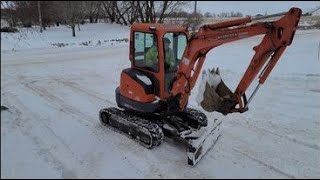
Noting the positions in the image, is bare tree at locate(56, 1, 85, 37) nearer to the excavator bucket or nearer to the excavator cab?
the excavator cab

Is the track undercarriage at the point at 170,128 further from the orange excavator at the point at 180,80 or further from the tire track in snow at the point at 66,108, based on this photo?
the tire track in snow at the point at 66,108

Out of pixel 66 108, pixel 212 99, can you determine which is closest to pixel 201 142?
pixel 212 99

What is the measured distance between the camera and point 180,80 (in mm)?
7141

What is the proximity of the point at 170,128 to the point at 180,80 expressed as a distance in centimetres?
95

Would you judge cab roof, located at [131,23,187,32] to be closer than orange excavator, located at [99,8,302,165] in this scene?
No

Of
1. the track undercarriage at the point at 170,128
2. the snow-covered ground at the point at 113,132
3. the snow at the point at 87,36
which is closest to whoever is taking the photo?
the snow-covered ground at the point at 113,132

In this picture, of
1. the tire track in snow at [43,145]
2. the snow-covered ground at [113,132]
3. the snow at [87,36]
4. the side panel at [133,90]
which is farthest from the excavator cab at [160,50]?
the snow at [87,36]

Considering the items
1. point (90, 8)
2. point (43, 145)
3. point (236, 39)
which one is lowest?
point (43, 145)

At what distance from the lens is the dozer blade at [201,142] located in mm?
6445

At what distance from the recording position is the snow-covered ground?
4.54m

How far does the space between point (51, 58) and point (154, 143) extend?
1137 cm

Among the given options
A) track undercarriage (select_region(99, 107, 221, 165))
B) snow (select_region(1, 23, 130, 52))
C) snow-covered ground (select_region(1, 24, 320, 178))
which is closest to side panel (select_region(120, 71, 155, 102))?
track undercarriage (select_region(99, 107, 221, 165))

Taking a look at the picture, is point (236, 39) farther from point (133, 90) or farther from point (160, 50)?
Answer: point (133, 90)

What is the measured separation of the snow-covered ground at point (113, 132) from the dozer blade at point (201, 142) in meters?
0.12
